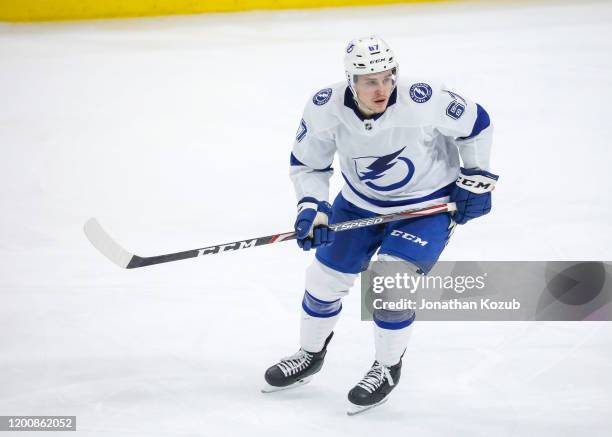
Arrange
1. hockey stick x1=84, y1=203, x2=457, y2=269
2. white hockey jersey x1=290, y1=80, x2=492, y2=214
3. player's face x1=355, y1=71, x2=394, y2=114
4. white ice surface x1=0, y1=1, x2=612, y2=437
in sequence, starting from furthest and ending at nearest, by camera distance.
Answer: white ice surface x1=0, y1=1, x2=612, y2=437, hockey stick x1=84, y1=203, x2=457, y2=269, white hockey jersey x1=290, y1=80, x2=492, y2=214, player's face x1=355, y1=71, x2=394, y2=114

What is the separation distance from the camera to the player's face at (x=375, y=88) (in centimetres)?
308

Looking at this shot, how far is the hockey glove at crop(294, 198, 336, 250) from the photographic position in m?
3.26

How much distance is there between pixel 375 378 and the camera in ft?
11.2

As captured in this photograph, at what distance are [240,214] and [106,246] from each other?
4.26 ft

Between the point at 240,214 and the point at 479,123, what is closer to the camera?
the point at 479,123

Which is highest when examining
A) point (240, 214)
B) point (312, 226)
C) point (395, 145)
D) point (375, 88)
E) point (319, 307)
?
point (375, 88)

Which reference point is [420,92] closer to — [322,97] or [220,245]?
[322,97]

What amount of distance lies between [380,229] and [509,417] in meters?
0.79

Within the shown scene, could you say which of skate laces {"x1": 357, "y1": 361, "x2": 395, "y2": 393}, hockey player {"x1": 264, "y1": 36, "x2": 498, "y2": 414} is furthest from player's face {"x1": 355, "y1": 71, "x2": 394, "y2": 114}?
skate laces {"x1": 357, "y1": 361, "x2": 395, "y2": 393}

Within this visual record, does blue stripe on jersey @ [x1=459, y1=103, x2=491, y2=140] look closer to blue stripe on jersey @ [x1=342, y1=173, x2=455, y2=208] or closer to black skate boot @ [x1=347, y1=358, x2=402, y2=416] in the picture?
blue stripe on jersey @ [x1=342, y1=173, x2=455, y2=208]

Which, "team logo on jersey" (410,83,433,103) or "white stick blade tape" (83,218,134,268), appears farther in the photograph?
"white stick blade tape" (83,218,134,268)

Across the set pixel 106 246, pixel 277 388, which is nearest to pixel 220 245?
pixel 106 246

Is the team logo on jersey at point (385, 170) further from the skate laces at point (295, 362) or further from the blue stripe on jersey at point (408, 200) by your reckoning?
the skate laces at point (295, 362)

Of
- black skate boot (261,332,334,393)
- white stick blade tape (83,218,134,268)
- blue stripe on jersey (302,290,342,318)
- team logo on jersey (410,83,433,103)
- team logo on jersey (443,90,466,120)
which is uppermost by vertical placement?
team logo on jersey (410,83,433,103)
